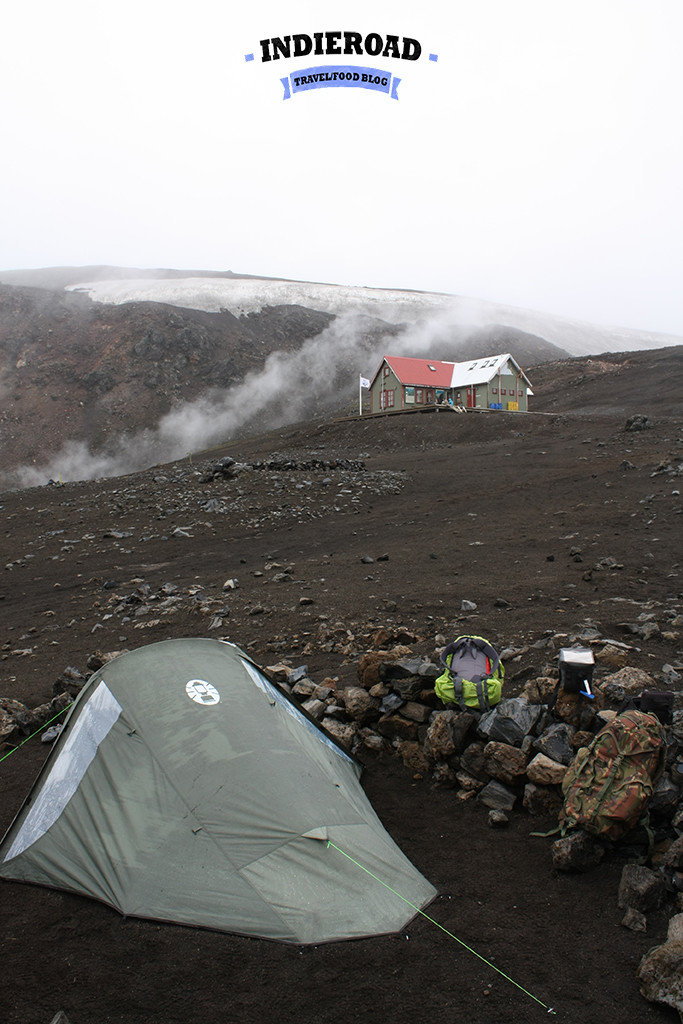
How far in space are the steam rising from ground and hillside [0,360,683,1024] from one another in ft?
94.3

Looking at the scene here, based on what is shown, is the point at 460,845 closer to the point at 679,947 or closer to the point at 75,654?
the point at 679,947

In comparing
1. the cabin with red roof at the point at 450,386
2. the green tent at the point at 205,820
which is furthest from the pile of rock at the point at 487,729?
the cabin with red roof at the point at 450,386

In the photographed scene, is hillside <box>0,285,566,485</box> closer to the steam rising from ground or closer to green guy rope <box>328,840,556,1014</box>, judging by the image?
the steam rising from ground

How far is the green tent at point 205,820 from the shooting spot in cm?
407

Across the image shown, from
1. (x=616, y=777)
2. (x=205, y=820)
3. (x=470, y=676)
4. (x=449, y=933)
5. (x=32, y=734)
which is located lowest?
(x=32, y=734)

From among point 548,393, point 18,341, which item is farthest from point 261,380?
point 548,393

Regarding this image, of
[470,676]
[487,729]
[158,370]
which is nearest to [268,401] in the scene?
[158,370]

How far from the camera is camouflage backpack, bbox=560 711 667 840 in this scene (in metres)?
4.29

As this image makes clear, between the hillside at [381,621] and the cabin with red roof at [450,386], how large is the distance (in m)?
13.3

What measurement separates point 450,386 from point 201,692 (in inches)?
1526

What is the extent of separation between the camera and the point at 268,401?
62.3m

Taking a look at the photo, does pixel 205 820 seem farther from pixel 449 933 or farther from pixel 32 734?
pixel 32 734

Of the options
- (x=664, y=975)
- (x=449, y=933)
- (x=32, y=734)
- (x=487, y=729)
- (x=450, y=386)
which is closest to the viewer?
(x=664, y=975)

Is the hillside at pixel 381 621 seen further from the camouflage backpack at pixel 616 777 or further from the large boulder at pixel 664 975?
the camouflage backpack at pixel 616 777
